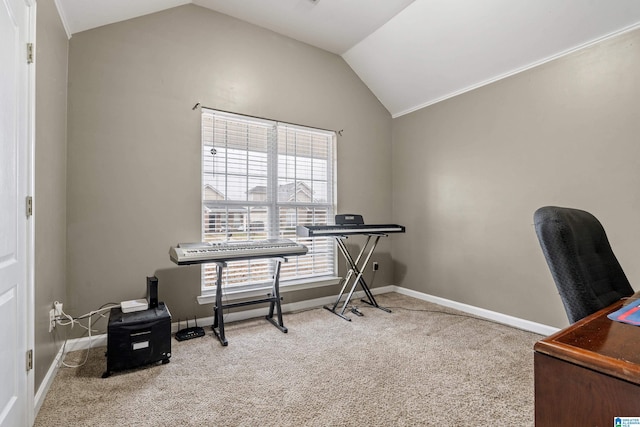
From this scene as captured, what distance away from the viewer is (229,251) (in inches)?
102

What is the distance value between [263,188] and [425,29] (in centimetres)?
241

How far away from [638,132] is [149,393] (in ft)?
13.1

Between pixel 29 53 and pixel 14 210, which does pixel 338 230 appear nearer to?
pixel 14 210

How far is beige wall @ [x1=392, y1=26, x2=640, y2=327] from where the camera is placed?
2.46m

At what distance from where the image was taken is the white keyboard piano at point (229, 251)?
2418mm

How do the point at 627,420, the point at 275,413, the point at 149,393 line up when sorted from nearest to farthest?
the point at 627,420, the point at 275,413, the point at 149,393

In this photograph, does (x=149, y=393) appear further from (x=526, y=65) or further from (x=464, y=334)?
(x=526, y=65)

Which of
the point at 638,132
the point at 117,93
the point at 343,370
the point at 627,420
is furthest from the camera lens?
the point at 117,93

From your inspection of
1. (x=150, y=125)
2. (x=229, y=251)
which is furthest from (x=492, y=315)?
(x=150, y=125)

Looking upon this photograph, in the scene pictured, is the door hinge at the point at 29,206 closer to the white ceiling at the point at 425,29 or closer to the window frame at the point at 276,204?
the window frame at the point at 276,204

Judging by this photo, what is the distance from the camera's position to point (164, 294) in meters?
2.85

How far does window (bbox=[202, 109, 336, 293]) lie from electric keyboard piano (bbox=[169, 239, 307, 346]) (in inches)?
15.8

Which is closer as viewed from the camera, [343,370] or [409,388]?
[409,388]

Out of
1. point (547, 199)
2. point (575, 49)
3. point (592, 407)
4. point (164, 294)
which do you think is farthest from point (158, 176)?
point (575, 49)
